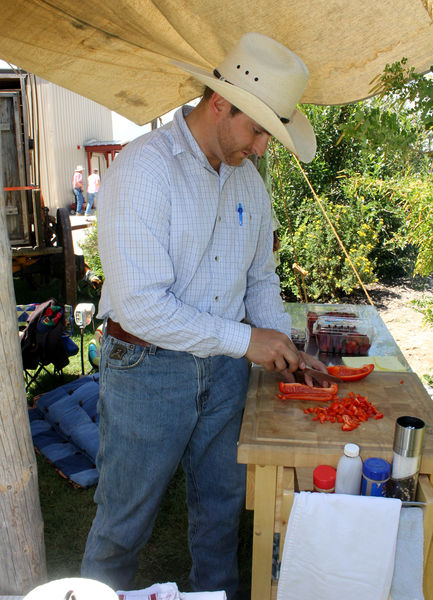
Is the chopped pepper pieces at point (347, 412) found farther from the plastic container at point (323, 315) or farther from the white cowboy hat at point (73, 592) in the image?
the plastic container at point (323, 315)

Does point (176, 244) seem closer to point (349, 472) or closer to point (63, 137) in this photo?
point (349, 472)

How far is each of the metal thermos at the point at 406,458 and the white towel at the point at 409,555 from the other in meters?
0.05

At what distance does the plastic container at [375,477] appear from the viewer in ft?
4.76

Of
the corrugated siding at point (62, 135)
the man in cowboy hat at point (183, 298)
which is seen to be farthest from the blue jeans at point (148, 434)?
the corrugated siding at point (62, 135)

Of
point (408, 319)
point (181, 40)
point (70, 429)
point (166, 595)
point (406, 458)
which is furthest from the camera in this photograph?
point (408, 319)

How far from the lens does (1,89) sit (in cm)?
650

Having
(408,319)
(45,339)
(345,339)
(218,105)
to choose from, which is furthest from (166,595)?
(408,319)

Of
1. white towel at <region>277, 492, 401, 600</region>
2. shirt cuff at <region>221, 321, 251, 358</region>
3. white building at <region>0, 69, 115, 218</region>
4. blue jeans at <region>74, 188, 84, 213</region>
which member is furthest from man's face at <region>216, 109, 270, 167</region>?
blue jeans at <region>74, 188, 84, 213</region>

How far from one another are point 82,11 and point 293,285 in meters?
4.94

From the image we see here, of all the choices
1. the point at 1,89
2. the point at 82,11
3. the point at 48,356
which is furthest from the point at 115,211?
the point at 1,89

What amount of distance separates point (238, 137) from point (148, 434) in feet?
3.45

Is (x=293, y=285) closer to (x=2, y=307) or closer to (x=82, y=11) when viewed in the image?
(x=82, y=11)

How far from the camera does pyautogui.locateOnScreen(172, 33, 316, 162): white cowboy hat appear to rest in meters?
1.72

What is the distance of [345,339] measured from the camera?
2.69 meters
